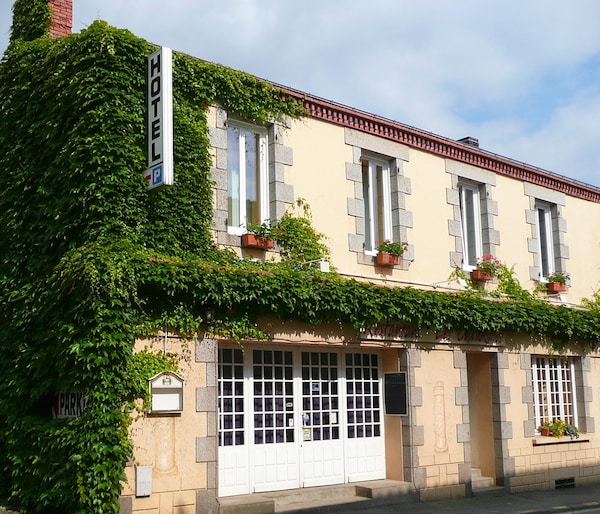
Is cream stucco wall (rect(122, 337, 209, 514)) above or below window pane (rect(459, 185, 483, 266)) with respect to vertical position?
below

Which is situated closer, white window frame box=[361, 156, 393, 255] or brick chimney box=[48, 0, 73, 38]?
brick chimney box=[48, 0, 73, 38]

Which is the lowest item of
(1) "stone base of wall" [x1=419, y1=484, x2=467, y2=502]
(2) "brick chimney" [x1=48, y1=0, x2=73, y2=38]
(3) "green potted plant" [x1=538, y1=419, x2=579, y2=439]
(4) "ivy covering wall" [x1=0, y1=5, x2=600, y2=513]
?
(1) "stone base of wall" [x1=419, y1=484, x2=467, y2=502]

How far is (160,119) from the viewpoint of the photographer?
10.9 meters

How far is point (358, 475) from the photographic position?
1308 centimetres

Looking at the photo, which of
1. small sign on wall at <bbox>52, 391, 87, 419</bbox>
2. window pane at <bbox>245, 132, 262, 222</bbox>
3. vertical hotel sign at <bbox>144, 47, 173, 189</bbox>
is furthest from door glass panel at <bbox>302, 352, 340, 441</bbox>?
vertical hotel sign at <bbox>144, 47, 173, 189</bbox>

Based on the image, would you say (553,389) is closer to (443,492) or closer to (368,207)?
(443,492)

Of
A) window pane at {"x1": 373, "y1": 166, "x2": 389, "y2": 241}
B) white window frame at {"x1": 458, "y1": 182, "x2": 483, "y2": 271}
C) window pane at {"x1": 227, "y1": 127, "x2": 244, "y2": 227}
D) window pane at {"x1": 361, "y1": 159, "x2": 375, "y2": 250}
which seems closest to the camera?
window pane at {"x1": 227, "y1": 127, "x2": 244, "y2": 227}

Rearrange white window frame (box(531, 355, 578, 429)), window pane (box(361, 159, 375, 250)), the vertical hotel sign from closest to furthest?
the vertical hotel sign, window pane (box(361, 159, 375, 250)), white window frame (box(531, 355, 578, 429))

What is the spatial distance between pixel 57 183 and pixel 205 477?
173 inches

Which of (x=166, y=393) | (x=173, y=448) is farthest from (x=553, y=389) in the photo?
(x=166, y=393)

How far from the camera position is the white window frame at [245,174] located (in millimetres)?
12266

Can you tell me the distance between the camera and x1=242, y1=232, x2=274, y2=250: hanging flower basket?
1193 centimetres

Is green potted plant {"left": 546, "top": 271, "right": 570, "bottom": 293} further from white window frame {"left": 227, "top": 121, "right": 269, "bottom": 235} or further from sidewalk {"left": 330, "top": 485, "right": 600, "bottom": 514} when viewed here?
white window frame {"left": 227, "top": 121, "right": 269, "bottom": 235}

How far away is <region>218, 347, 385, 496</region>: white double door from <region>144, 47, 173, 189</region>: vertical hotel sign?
2703 millimetres
